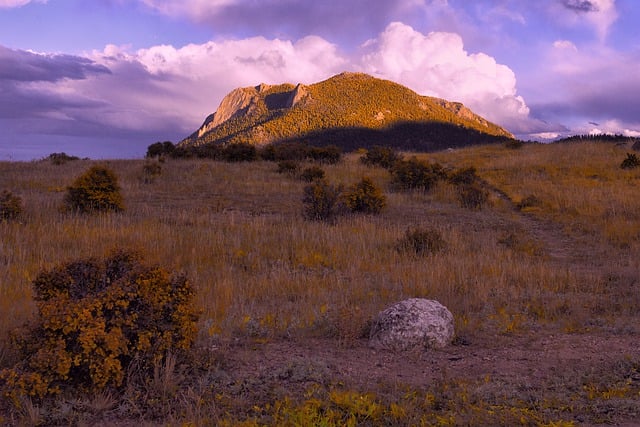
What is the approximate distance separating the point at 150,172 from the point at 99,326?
15389 millimetres

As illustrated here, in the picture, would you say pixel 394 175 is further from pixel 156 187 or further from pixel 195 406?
pixel 195 406

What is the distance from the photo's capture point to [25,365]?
344cm

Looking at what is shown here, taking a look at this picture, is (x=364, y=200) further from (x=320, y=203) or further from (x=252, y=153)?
(x=252, y=153)

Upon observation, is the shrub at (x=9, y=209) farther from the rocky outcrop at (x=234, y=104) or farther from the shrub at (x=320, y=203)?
the rocky outcrop at (x=234, y=104)

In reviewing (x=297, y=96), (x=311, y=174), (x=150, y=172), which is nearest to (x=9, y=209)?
(x=150, y=172)

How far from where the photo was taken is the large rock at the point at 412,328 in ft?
14.9

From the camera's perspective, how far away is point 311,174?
18.1m

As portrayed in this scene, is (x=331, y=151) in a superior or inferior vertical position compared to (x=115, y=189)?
superior

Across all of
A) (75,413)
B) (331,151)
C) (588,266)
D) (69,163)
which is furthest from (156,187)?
(75,413)

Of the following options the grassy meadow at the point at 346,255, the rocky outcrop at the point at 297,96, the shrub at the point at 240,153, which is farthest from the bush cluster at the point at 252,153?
the rocky outcrop at the point at 297,96

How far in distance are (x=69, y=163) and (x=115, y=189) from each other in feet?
35.3

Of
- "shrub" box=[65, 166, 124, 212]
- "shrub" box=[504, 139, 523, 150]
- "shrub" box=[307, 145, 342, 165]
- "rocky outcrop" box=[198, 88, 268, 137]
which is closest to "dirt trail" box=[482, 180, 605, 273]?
"shrub" box=[65, 166, 124, 212]

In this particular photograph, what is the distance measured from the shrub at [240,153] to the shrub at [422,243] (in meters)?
15.6

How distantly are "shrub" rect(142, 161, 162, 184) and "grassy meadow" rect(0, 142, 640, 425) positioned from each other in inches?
11.4
